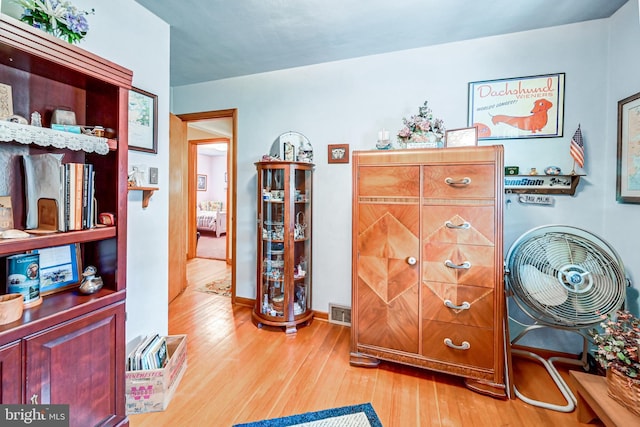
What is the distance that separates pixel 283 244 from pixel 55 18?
1.94 m

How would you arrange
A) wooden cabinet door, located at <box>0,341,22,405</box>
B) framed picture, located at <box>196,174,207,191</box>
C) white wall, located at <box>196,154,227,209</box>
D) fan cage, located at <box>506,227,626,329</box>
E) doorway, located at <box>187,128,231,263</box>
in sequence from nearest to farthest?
wooden cabinet door, located at <box>0,341,22,405</box> < fan cage, located at <box>506,227,626,329</box> < doorway, located at <box>187,128,231,263</box> < framed picture, located at <box>196,174,207,191</box> < white wall, located at <box>196,154,227,209</box>

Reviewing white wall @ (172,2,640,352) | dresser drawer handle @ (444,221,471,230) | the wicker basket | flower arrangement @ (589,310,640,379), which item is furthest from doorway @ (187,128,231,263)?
the wicker basket

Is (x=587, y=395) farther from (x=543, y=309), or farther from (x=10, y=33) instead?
(x=10, y=33)

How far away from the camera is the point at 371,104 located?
8.36 ft

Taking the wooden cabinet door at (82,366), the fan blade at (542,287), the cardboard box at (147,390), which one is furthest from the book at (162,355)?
the fan blade at (542,287)

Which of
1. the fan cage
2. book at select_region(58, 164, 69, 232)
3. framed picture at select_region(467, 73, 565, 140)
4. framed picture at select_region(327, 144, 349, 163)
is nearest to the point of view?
book at select_region(58, 164, 69, 232)

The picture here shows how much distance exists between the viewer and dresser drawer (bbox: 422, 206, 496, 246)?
1.71 meters

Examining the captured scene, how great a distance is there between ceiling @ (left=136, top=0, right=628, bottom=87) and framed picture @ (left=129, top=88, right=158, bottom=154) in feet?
2.01

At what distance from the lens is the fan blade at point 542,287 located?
65.3 inches

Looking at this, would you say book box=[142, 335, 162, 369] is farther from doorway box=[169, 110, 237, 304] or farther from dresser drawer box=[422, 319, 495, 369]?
dresser drawer box=[422, 319, 495, 369]

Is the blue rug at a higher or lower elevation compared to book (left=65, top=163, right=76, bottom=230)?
lower

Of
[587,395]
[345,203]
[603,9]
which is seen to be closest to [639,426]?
[587,395]

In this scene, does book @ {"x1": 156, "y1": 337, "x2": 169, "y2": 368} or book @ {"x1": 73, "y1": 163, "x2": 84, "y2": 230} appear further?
book @ {"x1": 156, "y1": 337, "x2": 169, "y2": 368}

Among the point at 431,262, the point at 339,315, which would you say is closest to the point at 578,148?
the point at 431,262
